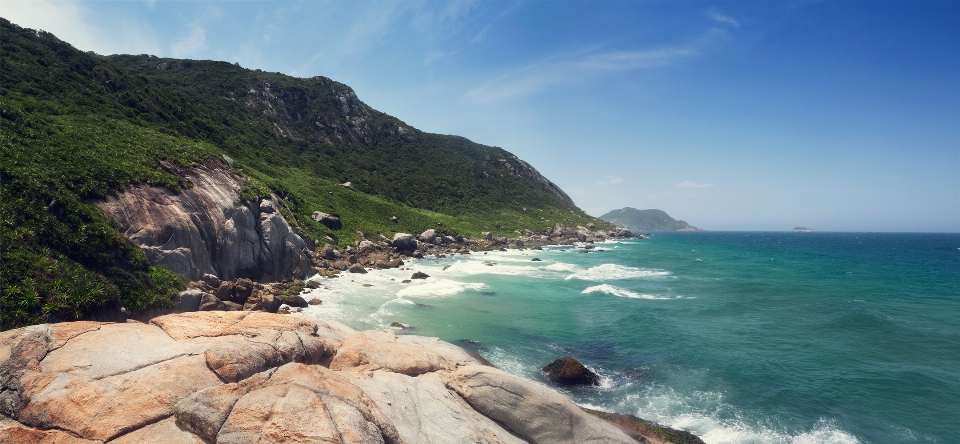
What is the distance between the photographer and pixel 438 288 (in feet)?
135

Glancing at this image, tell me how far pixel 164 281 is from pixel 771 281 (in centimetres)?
6566

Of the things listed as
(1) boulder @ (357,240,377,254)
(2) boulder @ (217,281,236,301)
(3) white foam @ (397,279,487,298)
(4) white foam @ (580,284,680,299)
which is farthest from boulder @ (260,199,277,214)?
(4) white foam @ (580,284,680,299)

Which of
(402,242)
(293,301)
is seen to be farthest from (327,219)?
(293,301)

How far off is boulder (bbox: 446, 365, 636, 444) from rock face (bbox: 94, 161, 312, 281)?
78.2ft

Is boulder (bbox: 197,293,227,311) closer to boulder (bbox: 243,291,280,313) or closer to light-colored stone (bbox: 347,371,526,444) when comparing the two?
boulder (bbox: 243,291,280,313)

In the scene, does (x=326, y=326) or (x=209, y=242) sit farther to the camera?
(x=209, y=242)

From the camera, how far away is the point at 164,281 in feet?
76.5

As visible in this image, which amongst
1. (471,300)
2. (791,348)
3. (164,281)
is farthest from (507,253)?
(164,281)

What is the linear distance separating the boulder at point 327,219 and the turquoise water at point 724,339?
13.4 metres

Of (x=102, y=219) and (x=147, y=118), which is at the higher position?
(x=147, y=118)

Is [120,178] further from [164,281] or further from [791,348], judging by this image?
[791,348]

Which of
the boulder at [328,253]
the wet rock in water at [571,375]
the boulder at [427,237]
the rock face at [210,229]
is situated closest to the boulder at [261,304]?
the rock face at [210,229]

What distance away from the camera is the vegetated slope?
744 inches

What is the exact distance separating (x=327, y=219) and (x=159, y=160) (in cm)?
2404
